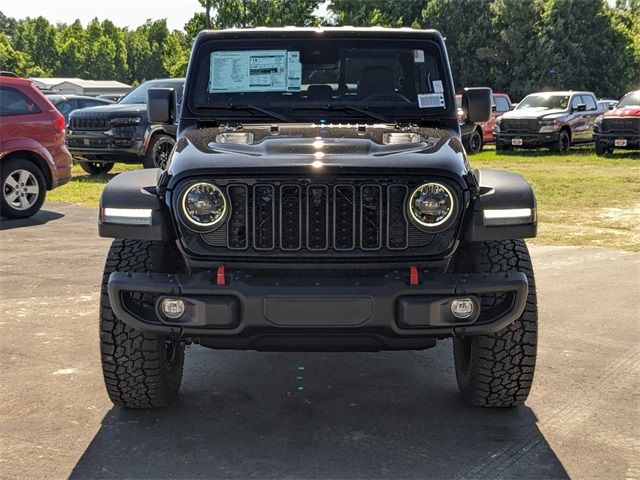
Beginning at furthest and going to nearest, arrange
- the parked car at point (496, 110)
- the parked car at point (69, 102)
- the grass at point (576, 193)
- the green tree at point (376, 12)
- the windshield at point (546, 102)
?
the green tree at point (376, 12) < the parked car at point (496, 110) < the windshield at point (546, 102) < the parked car at point (69, 102) < the grass at point (576, 193)

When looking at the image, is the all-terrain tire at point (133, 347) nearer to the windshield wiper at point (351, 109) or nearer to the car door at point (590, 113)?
the windshield wiper at point (351, 109)

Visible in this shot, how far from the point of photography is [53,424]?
4.09 metres

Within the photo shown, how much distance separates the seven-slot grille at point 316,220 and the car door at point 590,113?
21.6 metres

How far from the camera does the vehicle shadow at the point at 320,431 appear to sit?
141 inches

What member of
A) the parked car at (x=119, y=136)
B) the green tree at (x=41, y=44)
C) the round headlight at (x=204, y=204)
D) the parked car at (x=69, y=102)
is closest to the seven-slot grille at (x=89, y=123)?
the parked car at (x=119, y=136)

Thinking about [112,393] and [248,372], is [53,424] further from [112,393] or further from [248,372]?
[248,372]

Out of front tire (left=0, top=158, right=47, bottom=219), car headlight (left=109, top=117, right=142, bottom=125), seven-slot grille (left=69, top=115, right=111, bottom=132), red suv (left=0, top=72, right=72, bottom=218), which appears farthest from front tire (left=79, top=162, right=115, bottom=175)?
front tire (left=0, top=158, right=47, bottom=219)

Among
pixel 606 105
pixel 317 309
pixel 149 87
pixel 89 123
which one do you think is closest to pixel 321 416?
pixel 317 309

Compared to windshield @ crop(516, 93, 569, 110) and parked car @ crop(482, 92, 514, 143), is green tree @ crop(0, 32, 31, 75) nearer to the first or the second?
parked car @ crop(482, 92, 514, 143)

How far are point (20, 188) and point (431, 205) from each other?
8582mm

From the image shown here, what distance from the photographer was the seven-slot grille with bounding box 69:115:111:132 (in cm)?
1598

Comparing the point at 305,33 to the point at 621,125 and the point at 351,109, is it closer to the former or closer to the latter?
the point at 351,109

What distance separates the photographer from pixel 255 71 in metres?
5.07

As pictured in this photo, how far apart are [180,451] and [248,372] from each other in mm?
1214
